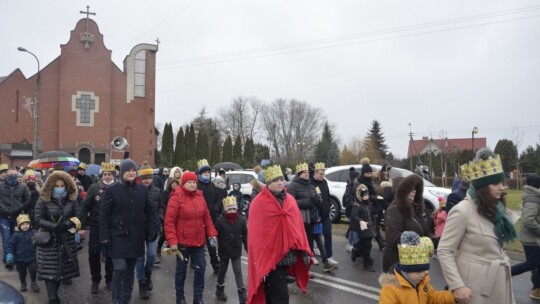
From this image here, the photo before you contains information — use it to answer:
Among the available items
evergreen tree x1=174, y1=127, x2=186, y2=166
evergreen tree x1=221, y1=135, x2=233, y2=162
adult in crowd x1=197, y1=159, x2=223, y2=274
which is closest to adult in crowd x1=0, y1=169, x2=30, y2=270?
adult in crowd x1=197, y1=159, x2=223, y2=274

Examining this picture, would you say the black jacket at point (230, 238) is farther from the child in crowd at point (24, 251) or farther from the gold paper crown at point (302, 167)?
the child in crowd at point (24, 251)

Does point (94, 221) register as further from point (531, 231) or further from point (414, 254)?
point (531, 231)

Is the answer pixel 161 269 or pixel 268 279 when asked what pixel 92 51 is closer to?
pixel 161 269

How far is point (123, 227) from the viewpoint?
6031 millimetres

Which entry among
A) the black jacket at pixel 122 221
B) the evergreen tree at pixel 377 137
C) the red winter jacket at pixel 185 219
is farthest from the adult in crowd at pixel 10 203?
the evergreen tree at pixel 377 137

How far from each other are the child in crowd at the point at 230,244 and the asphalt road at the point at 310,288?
0.98ft

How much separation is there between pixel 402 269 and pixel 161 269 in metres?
6.48

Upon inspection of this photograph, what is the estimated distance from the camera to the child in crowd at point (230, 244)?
6729 mm

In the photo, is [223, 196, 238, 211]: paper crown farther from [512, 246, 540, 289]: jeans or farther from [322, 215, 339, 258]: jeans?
[512, 246, 540, 289]: jeans

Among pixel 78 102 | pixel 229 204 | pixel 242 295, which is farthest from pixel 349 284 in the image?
pixel 78 102

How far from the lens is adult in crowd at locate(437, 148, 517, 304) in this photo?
3562 millimetres

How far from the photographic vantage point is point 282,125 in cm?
8394

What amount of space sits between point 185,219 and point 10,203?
15.3 feet

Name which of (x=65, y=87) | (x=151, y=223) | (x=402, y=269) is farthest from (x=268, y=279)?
(x=65, y=87)
